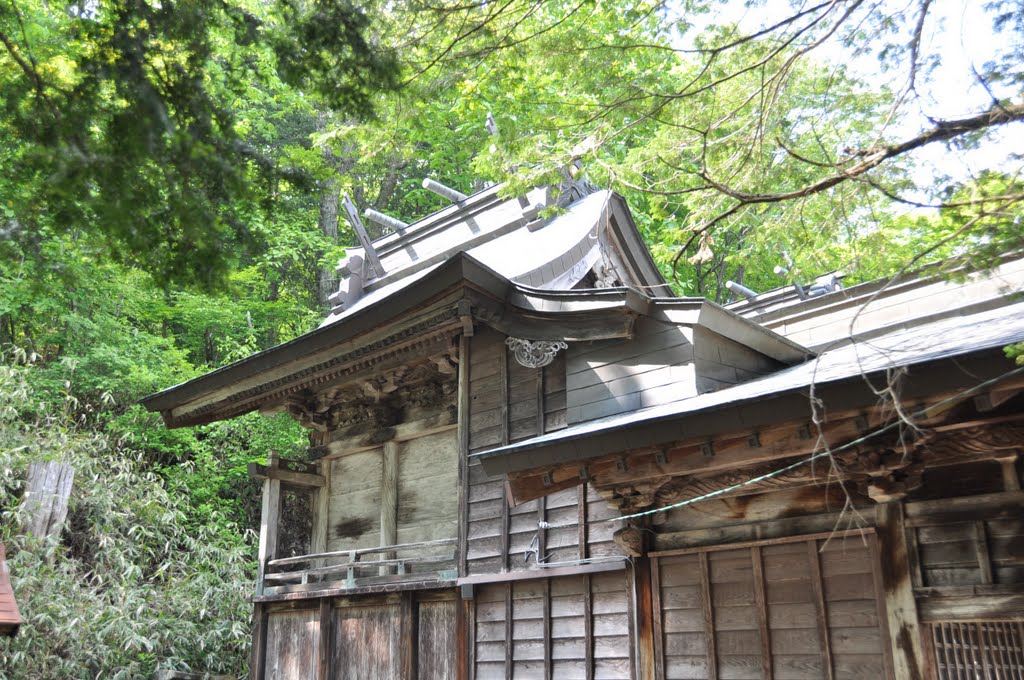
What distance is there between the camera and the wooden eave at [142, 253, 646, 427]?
7.38m

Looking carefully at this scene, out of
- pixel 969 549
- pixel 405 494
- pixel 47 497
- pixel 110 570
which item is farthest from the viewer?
pixel 110 570

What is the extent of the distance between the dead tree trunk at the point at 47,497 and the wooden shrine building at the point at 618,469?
2944mm

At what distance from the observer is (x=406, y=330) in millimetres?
8477

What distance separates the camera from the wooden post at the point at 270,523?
10.2 m

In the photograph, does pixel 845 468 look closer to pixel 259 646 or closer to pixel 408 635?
pixel 408 635

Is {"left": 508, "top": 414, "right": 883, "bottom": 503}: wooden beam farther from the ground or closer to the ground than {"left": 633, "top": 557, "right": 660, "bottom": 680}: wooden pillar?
farther from the ground

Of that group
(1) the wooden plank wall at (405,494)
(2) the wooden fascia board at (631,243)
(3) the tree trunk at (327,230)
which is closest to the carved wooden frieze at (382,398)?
(1) the wooden plank wall at (405,494)

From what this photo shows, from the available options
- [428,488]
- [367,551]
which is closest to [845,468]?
[367,551]

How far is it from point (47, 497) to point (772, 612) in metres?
10.6

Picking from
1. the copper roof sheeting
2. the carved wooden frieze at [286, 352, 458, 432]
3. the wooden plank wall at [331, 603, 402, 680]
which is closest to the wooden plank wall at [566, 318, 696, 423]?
the carved wooden frieze at [286, 352, 458, 432]

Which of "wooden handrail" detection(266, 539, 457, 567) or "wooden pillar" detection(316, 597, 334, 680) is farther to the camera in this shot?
"wooden pillar" detection(316, 597, 334, 680)

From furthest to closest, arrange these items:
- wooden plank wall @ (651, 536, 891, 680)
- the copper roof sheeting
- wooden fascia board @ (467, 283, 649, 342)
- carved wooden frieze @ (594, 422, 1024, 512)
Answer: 1. wooden fascia board @ (467, 283, 649, 342)
2. the copper roof sheeting
3. wooden plank wall @ (651, 536, 891, 680)
4. carved wooden frieze @ (594, 422, 1024, 512)

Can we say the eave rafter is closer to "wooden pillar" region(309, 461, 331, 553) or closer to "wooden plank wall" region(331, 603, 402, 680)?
"wooden plank wall" region(331, 603, 402, 680)

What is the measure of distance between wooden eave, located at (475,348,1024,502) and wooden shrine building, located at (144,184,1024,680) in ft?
0.06
